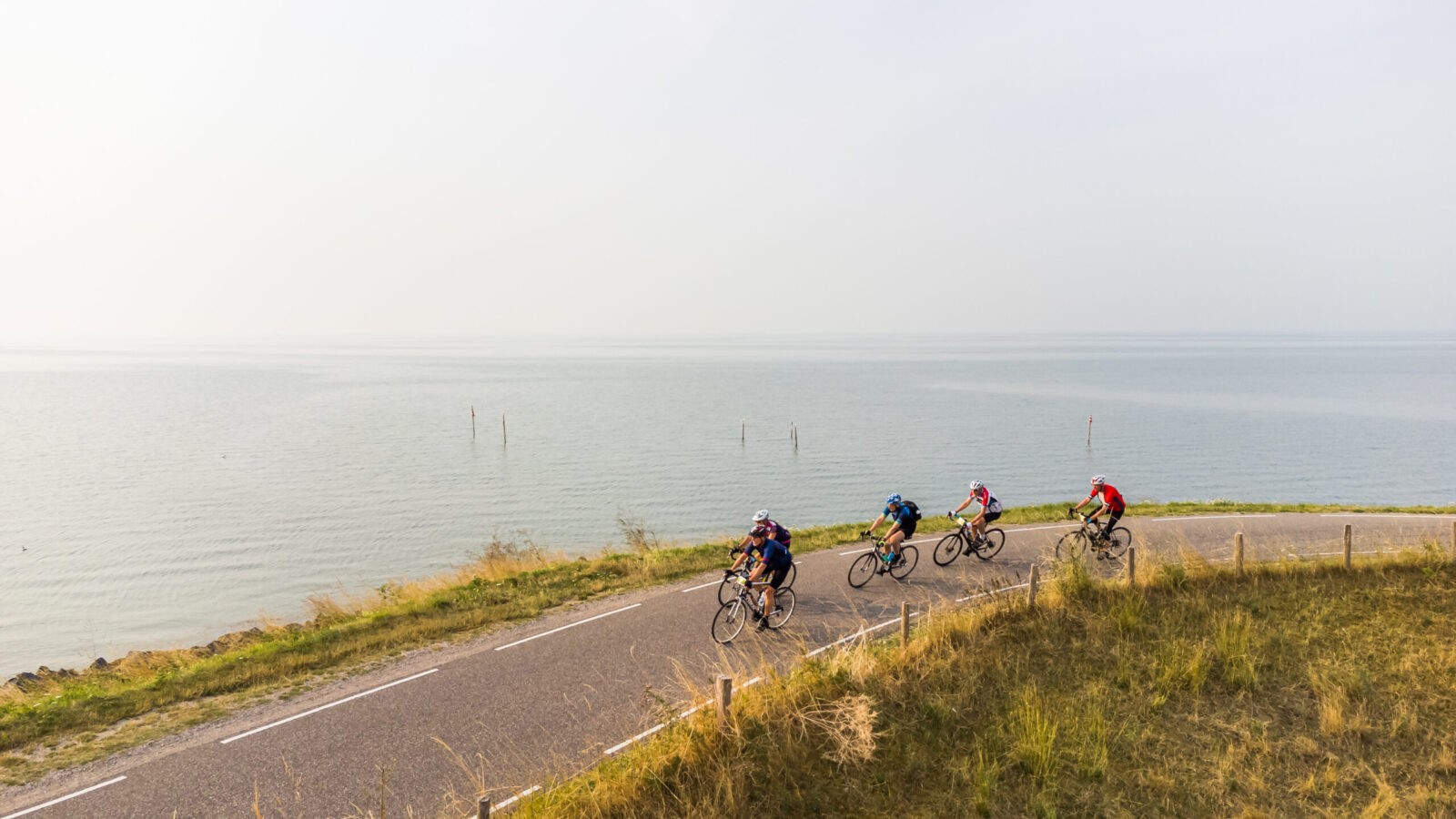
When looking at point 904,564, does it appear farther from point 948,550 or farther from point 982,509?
point 982,509

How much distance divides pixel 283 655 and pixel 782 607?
9.83 meters

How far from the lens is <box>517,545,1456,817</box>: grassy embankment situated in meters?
9.62

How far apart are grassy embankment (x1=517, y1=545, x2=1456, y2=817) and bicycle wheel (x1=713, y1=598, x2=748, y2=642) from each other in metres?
2.83

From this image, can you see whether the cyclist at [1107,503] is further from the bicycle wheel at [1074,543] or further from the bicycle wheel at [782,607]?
the bicycle wheel at [782,607]

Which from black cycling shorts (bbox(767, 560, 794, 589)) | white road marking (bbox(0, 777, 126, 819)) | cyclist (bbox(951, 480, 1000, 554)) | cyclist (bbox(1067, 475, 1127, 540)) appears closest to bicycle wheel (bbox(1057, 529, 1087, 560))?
cyclist (bbox(1067, 475, 1127, 540))

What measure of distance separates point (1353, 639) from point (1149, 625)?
143 inches

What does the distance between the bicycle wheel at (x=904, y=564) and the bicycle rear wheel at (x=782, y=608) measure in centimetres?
353

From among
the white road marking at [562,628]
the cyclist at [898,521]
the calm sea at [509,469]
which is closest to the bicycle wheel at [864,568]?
the cyclist at [898,521]

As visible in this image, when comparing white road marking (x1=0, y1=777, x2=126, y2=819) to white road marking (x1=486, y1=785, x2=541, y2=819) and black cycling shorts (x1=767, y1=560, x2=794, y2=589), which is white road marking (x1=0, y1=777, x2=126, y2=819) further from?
black cycling shorts (x1=767, y1=560, x2=794, y2=589)

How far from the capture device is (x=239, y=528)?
3991 cm

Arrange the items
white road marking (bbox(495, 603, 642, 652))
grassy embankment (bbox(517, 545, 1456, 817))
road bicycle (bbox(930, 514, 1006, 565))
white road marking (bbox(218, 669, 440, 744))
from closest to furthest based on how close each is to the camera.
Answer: grassy embankment (bbox(517, 545, 1456, 817))
white road marking (bbox(218, 669, 440, 744))
white road marking (bbox(495, 603, 642, 652))
road bicycle (bbox(930, 514, 1006, 565))

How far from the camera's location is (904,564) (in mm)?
19562

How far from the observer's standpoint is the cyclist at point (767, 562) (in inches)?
591

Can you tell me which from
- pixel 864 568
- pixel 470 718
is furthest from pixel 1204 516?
pixel 470 718
